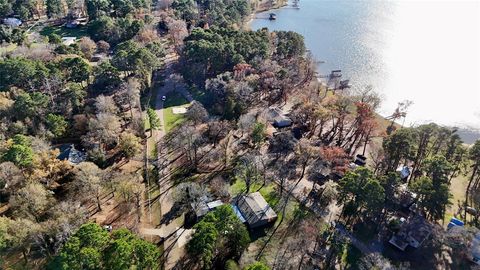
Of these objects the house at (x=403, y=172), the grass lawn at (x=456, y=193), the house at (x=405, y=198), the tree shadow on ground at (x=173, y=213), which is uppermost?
the house at (x=405, y=198)

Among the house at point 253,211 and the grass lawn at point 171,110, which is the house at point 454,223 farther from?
the grass lawn at point 171,110

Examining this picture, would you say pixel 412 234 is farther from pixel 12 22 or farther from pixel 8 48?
pixel 12 22

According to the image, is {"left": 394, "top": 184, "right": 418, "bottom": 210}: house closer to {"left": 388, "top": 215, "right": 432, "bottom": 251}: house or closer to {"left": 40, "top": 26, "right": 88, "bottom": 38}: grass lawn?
{"left": 388, "top": 215, "right": 432, "bottom": 251}: house

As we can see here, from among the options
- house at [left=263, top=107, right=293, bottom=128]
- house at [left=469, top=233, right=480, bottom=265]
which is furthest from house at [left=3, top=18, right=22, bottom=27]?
house at [left=469, top=233, right=480, bottom=265]

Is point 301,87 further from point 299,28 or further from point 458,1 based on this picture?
point 458,1

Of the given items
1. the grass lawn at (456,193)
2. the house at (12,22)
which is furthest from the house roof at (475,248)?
the house at (12,22)

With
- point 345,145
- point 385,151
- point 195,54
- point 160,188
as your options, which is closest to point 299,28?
point 195,54

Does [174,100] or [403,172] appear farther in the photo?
[174,100]

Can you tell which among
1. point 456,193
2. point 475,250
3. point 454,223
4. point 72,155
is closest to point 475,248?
point 475,250
